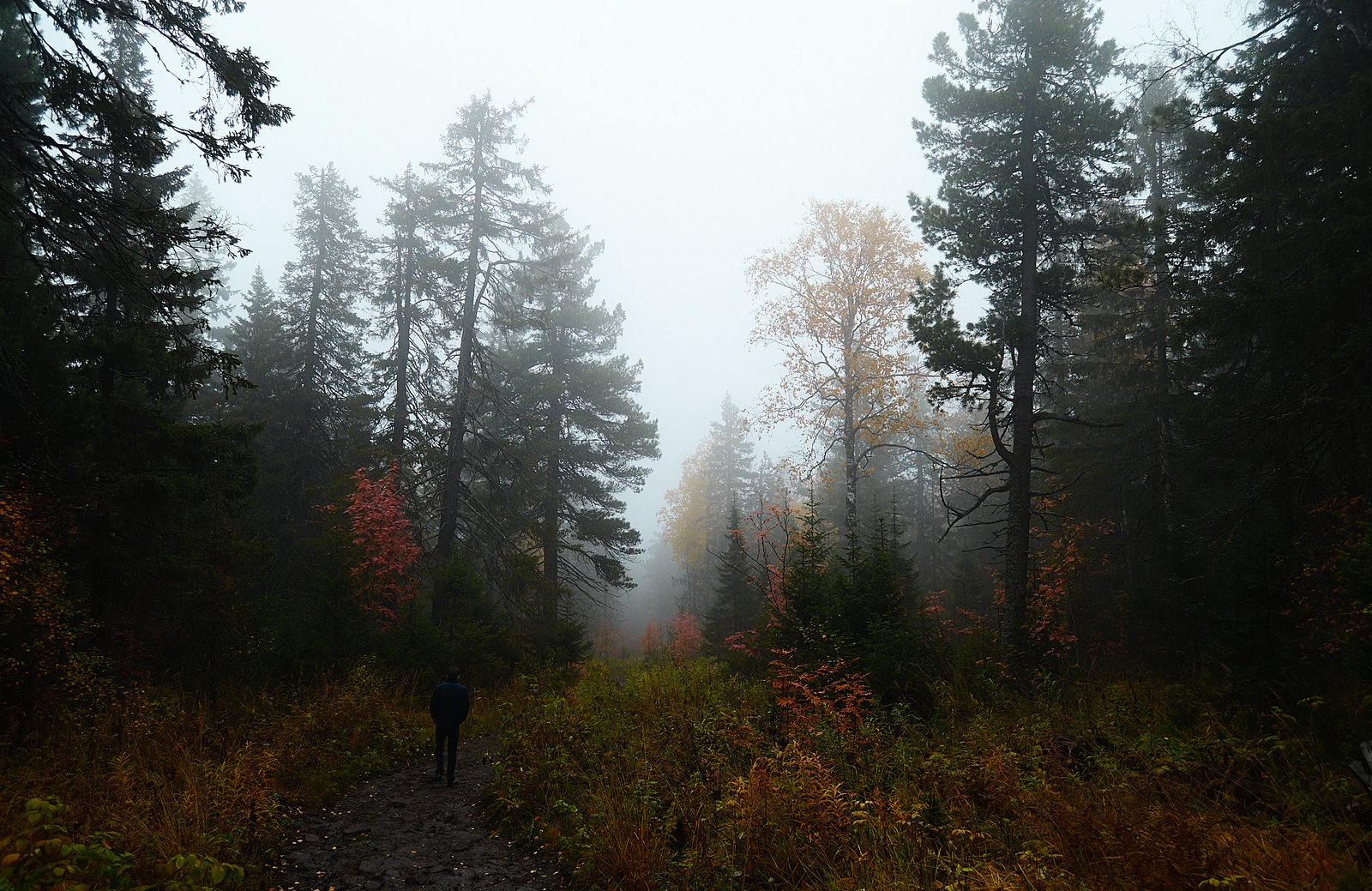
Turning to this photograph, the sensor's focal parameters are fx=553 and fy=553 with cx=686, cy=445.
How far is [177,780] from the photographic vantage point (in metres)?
5.89

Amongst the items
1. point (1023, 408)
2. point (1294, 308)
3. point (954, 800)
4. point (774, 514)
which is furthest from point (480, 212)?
point (1294, 308)

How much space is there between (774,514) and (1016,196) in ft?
28.5

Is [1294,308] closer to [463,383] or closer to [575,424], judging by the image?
[463,383]

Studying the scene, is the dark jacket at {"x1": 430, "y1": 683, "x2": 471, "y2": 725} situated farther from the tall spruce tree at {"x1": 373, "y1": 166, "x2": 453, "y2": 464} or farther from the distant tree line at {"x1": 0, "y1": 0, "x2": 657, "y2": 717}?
the tall spruce tree at {"x1": 373, "y1": 166, "x2": 453, "y2": 464}

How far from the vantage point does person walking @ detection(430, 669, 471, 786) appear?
881 centimetres

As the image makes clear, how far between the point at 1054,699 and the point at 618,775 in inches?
278

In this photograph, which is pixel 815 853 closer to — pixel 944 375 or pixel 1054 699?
pixel 1054 699

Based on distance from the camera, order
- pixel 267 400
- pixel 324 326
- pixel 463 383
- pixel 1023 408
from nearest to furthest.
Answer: pixel 1023 408 < pixel 463 383 < pixel 267 400 < pixel 324 326

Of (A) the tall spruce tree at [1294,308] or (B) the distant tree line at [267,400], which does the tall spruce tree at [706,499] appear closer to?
(B) the distant tree line at [267,400]

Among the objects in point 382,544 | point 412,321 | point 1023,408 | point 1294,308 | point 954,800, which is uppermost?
point 412,321

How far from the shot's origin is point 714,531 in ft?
144

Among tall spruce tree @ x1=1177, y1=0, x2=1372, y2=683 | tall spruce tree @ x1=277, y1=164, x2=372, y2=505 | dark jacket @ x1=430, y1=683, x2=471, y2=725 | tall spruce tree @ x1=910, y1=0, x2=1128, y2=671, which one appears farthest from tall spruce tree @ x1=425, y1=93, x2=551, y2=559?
tall spruce tree @ x1=1177, y1=0, x2=1372, y2=683

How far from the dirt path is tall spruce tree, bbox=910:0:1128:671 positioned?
9.19 m

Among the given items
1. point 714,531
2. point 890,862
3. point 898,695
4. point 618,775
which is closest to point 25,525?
point 618,775
